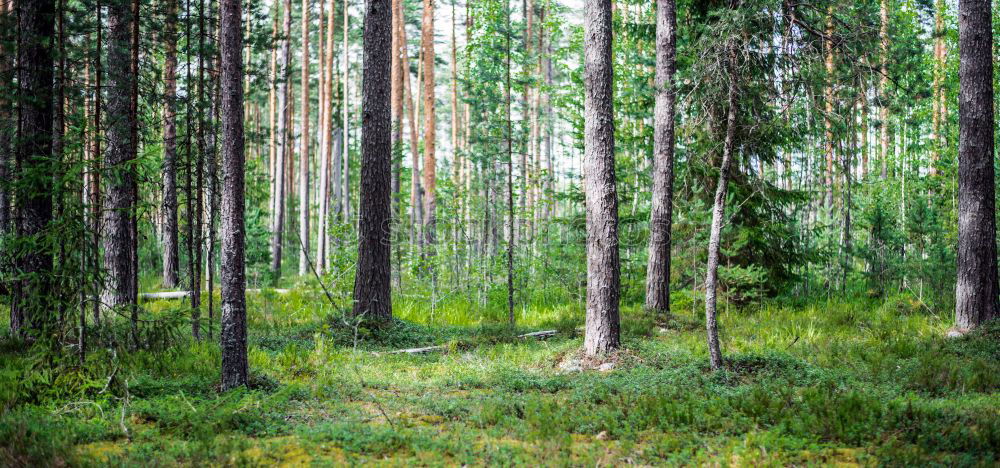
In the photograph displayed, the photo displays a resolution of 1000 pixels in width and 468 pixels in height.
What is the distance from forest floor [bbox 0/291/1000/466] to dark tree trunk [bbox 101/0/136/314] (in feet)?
5.63

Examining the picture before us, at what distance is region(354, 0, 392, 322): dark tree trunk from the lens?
10.9m

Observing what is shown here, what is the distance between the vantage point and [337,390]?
7258 millimetres

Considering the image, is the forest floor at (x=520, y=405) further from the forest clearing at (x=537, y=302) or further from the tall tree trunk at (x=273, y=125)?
the tall tree trunk at (x=273, y=125)

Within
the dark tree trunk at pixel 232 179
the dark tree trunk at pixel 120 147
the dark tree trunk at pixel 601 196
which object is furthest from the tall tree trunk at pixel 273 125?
the dark tree trunk at pixel 601 196

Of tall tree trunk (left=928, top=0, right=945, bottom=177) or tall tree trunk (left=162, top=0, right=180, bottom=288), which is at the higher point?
tall tree trunk (left=928, top=0, right=945, bottom=177)

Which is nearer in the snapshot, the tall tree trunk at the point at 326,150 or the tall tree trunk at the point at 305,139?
the tall tree trunk at the point at 326,150

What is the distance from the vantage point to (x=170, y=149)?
10.8m

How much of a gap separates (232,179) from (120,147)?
366cm

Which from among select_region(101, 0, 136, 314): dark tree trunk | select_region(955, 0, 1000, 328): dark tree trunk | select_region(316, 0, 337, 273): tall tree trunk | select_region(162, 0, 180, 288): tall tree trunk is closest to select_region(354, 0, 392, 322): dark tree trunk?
select_region(162, 0, 180, 288): tall tree trunk

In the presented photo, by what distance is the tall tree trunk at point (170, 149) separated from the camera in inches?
394

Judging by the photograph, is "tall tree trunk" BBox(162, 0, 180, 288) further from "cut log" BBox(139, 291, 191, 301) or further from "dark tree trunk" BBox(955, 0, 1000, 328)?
"dark tree trunk" BBox(955, 0, 1000, 328)

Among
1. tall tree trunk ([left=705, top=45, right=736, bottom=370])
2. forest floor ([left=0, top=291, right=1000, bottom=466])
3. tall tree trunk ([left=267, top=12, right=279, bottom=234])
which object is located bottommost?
forest floor ([left=0, top=291, right=1000, bottom=466])

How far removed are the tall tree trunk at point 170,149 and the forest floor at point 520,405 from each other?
9.62ft

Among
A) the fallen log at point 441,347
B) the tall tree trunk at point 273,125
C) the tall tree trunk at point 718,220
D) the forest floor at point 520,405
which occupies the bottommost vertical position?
the fallen log at point 441,347
